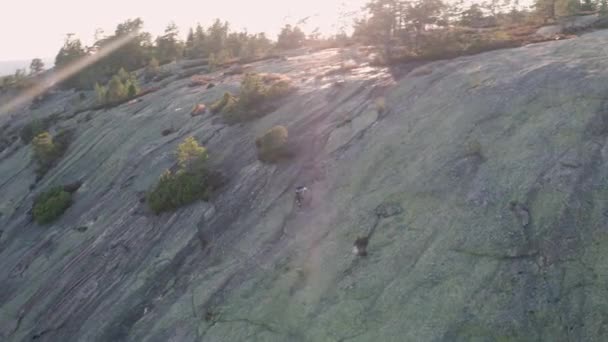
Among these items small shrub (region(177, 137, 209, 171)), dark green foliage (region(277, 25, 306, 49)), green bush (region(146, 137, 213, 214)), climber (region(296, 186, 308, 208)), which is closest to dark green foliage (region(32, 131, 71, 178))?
green bush (region(146, 137, 213, 214))

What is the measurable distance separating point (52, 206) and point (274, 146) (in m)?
17.5

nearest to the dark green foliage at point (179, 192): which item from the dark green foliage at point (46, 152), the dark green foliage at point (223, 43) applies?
the dark green foliage at point (46, 152)

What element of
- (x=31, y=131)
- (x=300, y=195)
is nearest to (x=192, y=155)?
(x=300, y=195)

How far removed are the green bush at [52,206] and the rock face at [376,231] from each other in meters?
1.37

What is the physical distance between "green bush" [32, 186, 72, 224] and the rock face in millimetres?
1371

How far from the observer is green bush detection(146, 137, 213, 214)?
2644cm

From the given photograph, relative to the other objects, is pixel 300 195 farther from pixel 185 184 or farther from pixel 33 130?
pixel 33 130

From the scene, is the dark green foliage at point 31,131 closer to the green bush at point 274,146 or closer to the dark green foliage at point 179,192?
the dark green foliage at point 179,192

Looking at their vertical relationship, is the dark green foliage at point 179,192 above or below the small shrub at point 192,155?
below

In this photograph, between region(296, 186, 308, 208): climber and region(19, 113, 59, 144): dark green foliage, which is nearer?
region(296, 186, 308, 208): climber

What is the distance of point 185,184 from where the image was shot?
2709cm

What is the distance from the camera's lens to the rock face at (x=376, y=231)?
1478 centimetres

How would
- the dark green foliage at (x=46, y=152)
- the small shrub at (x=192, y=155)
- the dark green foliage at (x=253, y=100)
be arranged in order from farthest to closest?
the dark green foliage at (x=46, y=152)
the dark green foliage at (x=253, y=100)
the small shrub at (x=192, y=155)

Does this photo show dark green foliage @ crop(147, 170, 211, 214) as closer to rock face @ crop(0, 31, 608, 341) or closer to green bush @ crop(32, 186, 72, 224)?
rock face @ crop(0, 31, 608, 341)
